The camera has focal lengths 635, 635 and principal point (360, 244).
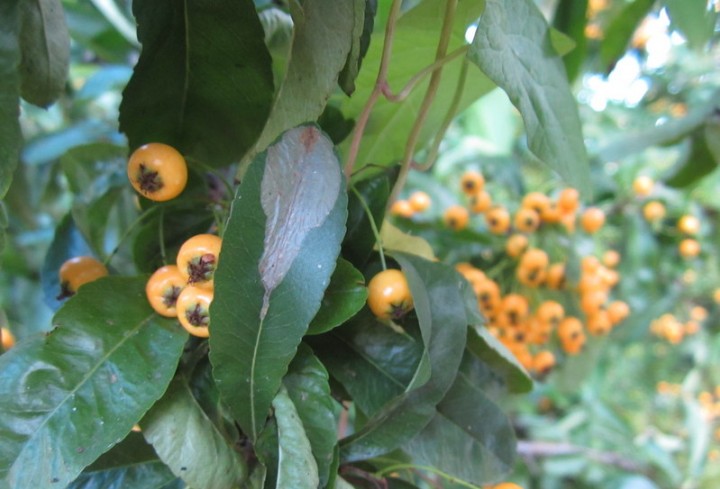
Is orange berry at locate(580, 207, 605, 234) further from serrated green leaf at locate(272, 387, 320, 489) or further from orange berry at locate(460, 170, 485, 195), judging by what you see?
serrated green leaf at locate(272, 387, 320, 489)

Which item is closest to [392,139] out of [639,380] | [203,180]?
[203,180]

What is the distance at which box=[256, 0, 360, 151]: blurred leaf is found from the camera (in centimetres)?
51

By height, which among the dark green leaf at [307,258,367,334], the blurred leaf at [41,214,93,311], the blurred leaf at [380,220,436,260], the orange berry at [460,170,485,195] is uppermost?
the orange berry at [460,170,485,195]

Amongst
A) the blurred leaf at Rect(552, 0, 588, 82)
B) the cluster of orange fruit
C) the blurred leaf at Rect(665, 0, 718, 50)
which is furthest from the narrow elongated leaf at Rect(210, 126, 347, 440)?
the cluster of orange fruit

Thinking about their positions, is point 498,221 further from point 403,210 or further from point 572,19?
point 572,19

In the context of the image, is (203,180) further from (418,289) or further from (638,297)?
(638,297)

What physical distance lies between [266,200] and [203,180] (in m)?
0.23

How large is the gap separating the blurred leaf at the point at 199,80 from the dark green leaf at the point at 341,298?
0.61ft

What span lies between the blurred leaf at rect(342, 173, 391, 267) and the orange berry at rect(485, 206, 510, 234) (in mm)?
857

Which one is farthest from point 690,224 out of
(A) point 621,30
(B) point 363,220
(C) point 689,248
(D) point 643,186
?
(B) point 363,220

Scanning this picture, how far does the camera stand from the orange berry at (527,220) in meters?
1.43

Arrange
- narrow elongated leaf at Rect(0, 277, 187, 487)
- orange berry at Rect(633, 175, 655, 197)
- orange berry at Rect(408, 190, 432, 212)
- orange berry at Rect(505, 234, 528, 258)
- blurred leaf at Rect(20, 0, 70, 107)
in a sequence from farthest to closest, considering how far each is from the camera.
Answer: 1. orange berry at Rect(633, 175, 655, 197)
2. orange berry at Rect(408, 190, 432, 212)
3. orange berry at Rect(505, 234, 528, 258)
4. blurred leaf at Rect(20, 0, 70, 107)
5. narrow elongated leaf at Rect(0, 277, 187, 487)

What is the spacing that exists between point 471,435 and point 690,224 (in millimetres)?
1543

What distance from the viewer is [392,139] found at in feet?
2.75
